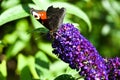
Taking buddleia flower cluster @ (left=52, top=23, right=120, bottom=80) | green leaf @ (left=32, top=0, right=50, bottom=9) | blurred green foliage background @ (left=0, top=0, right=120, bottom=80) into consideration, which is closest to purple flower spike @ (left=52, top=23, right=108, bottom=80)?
buddleia flower cluster @ (left=52, top=23, right=120, bottom=80)

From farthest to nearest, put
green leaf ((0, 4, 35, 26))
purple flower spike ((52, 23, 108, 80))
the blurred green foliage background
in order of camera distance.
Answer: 1. the blurred green foliage background
2. green leaf ((0, 4, 35, 26))
3. purple flower spike ((52, 23, 108, 80))

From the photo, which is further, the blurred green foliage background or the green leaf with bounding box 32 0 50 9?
the blurred green foliage background

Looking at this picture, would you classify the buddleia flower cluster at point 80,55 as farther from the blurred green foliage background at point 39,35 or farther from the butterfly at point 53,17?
the blurred green foliage background at point 39,35

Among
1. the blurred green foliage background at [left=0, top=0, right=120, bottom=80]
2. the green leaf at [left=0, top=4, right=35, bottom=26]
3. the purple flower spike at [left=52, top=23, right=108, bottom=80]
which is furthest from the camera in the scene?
the blurred green foliage background at [left=0, top=0, right=120, bottom=80]

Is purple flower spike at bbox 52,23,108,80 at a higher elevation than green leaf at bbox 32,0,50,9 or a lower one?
lower

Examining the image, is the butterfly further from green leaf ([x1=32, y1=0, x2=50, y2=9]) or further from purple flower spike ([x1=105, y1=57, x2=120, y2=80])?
purple flower spike ([x1=105, y1=57, x2=120, y2=80])

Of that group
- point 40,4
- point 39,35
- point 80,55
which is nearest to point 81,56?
point 80,55

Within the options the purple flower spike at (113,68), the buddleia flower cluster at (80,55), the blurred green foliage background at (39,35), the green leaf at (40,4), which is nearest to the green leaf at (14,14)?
the blurred green foliage background at (39,35)
